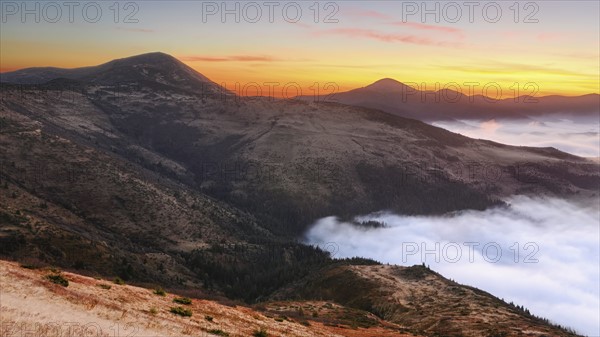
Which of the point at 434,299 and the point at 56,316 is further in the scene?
the point at 434,299

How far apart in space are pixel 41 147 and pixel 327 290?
149 metres

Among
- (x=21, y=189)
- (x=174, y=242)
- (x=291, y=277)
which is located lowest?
(x=291, y=277)

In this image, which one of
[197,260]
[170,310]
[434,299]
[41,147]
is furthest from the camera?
[41,147]

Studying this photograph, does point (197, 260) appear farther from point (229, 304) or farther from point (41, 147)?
point (229, 304)

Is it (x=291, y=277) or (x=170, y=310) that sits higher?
(x=170, y=310)

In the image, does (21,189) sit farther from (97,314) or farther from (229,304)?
(97,314)

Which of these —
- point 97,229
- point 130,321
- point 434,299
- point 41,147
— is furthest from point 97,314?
point 41,147

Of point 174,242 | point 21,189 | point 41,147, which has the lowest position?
point 174,242

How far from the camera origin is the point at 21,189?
148250 mm

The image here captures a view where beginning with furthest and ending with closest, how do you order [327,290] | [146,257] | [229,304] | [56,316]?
[146,257], [327,290], [229,304], [56,316]

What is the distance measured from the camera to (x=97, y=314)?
31.1 meters

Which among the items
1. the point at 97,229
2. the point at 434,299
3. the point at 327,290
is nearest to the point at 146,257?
the point at 97,229

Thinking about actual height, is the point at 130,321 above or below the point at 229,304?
above

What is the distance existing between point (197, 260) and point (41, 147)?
92.1 m
